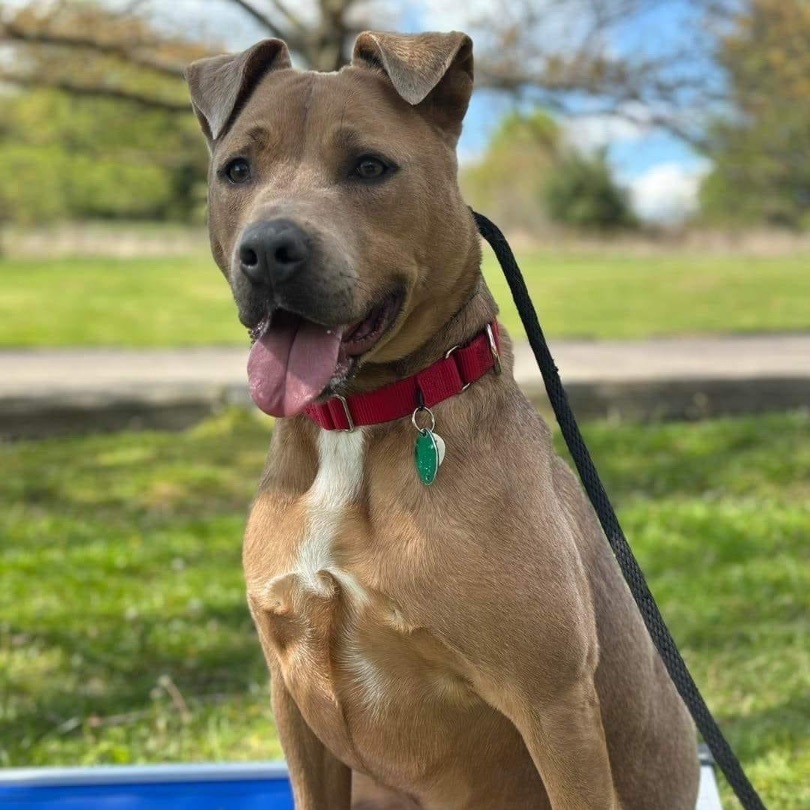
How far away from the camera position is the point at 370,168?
2.27m

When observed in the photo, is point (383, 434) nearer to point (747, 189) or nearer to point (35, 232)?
point (747, 189)

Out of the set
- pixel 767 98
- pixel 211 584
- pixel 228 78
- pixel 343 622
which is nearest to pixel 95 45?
pixel 211 584

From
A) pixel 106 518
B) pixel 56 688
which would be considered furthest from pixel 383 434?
pixel 106 518

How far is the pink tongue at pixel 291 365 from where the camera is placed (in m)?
2.15

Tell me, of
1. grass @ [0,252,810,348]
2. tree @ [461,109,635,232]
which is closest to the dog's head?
grass @ [0,252,810,348]

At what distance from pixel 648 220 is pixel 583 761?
3280 centimetres

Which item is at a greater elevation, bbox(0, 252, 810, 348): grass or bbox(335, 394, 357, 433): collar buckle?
bbox(335, 394, 357, 433): collar buckle

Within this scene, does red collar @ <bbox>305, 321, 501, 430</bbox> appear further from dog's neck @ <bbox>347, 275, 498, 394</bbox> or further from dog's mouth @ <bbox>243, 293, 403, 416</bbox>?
dog's mouth @ <bbox>243, 293, 403, 416</bbox>

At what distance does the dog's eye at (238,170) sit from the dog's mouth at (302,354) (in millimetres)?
317

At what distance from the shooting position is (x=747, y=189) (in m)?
9.64

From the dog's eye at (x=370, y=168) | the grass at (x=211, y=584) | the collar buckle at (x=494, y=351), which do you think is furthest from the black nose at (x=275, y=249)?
the grass at (x=211, y=584)

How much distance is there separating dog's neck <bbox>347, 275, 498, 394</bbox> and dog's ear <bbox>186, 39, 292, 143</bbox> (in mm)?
629

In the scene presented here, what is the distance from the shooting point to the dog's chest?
2.25 m

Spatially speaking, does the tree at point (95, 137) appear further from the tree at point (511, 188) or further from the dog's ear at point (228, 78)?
the tree at point (511, 188)
